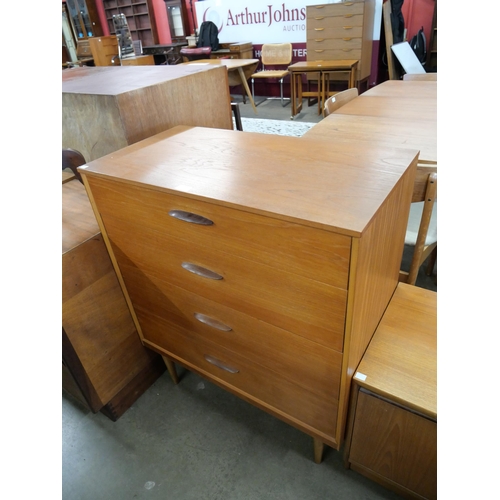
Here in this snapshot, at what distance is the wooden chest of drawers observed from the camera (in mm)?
3801

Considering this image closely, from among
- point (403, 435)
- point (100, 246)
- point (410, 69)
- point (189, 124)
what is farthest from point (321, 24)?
point (403, 435)

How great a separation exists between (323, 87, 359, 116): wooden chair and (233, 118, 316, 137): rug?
5.61 ft

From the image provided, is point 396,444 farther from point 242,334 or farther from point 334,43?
point 334,43

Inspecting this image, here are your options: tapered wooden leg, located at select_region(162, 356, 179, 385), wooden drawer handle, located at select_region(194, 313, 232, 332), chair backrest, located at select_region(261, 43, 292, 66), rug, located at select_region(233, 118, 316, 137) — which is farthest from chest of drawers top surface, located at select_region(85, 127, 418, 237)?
chair backrest, located at select_region(261, 43, 292, 66)

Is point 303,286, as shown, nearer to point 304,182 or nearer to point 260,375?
point 304,182

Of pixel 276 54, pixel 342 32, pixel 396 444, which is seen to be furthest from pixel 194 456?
pixel 276 54

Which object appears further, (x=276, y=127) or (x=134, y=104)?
(x=276, y=127)

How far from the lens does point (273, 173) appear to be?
2.61 ft

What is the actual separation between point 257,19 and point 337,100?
4215mm

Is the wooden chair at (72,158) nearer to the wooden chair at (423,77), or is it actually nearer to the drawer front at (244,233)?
the drawer front at (244,233)

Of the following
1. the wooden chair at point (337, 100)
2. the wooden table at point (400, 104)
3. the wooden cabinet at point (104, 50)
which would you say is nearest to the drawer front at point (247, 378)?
the wooden table at point (400, 104)

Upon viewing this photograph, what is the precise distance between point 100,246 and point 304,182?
685 millimetres

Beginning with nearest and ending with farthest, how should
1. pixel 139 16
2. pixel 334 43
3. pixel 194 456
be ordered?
pixel 194 456
pixel 334 43
pixel 139 16
